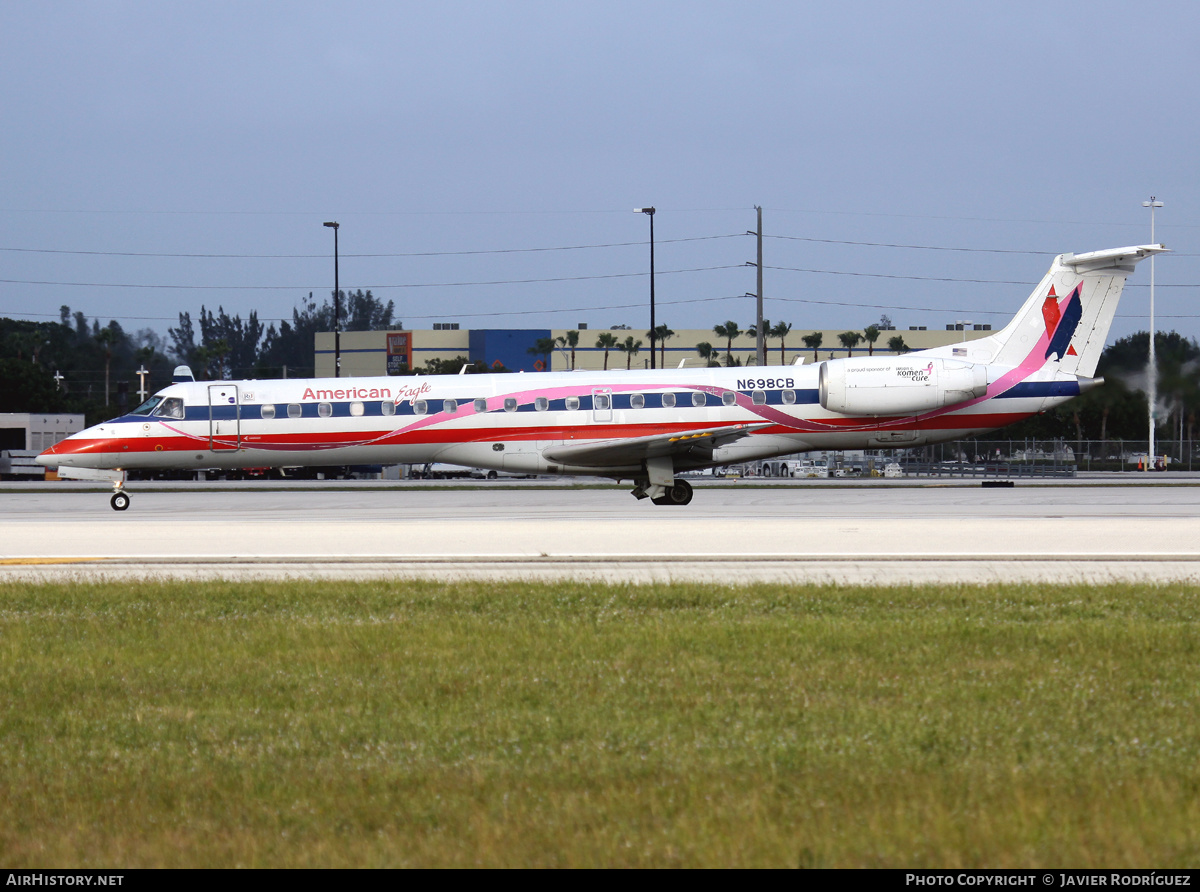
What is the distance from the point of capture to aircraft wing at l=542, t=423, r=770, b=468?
27.2 m

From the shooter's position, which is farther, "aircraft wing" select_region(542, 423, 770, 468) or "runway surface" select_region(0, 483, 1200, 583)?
"aircraft wing" select_region(542, 423, 770, 468)

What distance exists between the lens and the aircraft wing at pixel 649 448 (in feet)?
89.1

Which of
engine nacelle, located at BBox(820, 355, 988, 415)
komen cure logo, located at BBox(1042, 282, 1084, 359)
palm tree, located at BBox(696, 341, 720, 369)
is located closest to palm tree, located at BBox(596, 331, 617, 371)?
palm tree, located at BBox(696, 341, 720, 369)

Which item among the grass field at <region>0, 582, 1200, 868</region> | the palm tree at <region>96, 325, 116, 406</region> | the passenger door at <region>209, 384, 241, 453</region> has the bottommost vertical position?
the grass field at <region>0, 582, 1200, 868</region>

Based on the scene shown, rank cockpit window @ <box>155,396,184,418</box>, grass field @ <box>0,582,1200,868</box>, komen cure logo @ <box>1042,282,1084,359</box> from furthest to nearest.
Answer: komen cure logo @ <box>1042,282,1084,359</box>
cockpit window @ <box>155,396,184,418</box>
grass field @ <box>0,582,1200,868</box>

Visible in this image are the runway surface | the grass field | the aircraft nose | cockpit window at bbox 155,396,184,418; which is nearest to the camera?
the grass field

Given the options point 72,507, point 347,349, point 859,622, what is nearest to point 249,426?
point 72,507

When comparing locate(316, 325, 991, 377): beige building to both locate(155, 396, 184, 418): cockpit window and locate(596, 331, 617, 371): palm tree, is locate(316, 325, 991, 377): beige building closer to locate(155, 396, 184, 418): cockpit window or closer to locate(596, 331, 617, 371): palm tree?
locate(596, 331, 617, 371): palm tree

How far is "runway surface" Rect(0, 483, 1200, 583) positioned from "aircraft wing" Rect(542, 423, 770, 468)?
3.72 feet

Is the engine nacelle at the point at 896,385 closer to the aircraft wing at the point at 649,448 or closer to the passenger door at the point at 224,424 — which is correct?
the aircraft wing at the point at 649,448

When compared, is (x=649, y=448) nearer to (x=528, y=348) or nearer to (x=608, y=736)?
(x=608, y=736)

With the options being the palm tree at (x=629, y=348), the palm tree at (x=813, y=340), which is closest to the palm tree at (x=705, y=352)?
the palm tree at (x=629, y=348)

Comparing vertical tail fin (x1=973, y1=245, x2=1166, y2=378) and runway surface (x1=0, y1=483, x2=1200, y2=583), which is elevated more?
vertical tail fin (x1=973, y1=245, x2=1166, y2=378)
